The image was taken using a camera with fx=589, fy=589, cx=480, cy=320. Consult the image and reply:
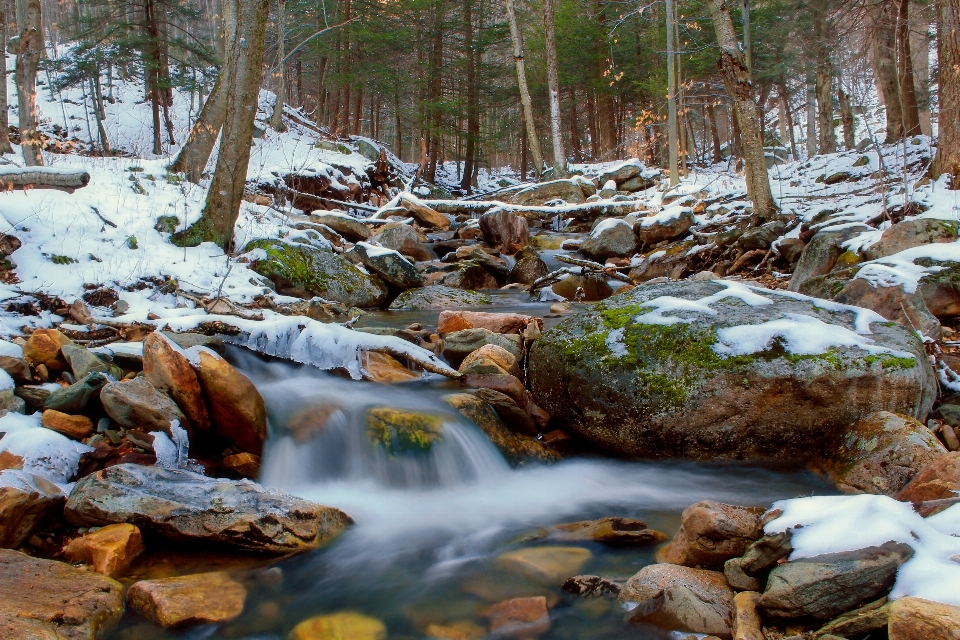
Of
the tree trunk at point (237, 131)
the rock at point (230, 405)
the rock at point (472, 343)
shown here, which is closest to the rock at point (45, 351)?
the rock at point (230, 405)

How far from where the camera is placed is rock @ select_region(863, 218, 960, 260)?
22.3ft

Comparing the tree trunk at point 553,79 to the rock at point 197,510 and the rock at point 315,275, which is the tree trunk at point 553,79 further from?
the rock at point 197,510

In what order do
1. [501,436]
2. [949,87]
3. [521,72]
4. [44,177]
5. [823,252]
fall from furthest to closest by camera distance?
[521,72] < [949,87] < [823,252] < [44,177] < [501,436]

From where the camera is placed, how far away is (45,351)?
4488 mm

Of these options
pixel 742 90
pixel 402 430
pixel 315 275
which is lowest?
pixel 402 430

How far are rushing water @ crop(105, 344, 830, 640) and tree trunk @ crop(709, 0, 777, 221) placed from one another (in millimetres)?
7559

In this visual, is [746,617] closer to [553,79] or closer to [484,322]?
[484,322]

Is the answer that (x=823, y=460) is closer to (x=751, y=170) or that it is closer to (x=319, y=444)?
(x=319, y=444)

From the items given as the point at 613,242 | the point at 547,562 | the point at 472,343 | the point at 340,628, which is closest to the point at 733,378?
the point at 547,562

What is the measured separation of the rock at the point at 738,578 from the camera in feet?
8.16

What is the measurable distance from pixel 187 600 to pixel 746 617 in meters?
2.45

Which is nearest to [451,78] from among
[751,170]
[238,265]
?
[751,170]

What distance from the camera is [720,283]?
5352 mm

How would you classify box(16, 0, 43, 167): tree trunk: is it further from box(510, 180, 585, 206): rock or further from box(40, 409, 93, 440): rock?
box(510, 180, 585, 206): rock
